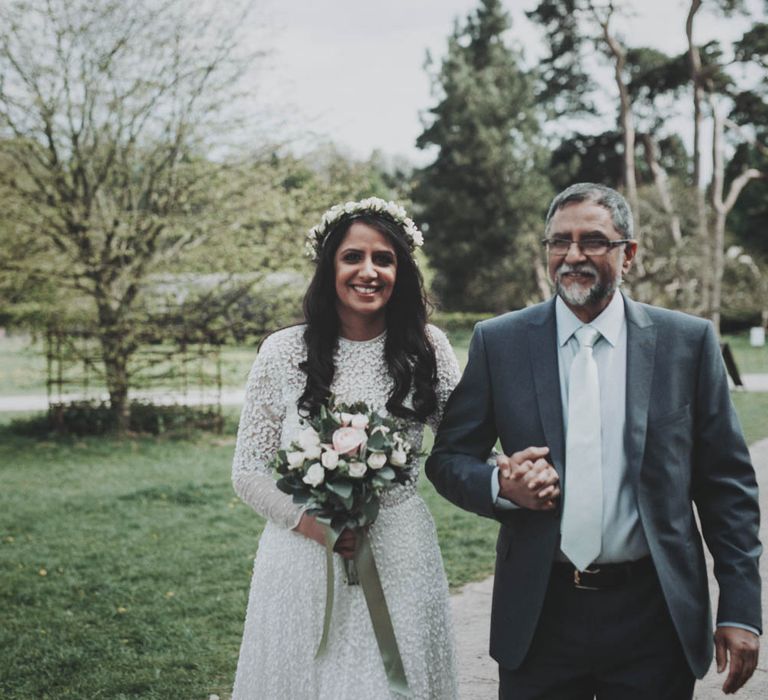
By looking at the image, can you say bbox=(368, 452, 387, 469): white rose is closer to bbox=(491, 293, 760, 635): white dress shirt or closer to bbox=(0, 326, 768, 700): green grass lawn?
bbox=(491, 293, 760, 635): white dress shirt

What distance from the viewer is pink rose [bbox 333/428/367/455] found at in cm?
249

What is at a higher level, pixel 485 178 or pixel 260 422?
pixel 485 178

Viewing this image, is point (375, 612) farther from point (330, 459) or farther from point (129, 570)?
point (129, 570)

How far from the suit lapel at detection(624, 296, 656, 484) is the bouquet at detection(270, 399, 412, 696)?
672mm

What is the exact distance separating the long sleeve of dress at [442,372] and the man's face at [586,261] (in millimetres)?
606

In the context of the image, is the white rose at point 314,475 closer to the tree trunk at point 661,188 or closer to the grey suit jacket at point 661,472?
the grey suit jacket at point 661,472

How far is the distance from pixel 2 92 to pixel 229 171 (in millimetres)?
3309

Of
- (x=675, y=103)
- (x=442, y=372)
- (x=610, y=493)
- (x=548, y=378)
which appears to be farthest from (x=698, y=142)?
(x=610, y=493)

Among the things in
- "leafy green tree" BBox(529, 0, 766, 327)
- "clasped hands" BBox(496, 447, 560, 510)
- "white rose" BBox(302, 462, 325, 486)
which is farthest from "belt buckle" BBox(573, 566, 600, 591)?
"leafy green tree" BBox(529, 0, 766, 327)

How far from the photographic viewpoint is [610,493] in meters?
2.44

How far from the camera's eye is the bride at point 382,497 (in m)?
2.77

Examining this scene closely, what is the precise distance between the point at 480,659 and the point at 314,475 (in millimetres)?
2583

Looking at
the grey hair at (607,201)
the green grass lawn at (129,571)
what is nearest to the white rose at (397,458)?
the grey hair at (607,201)

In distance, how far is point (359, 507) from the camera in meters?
2.60
